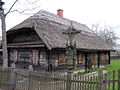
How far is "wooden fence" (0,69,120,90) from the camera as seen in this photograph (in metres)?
5.93

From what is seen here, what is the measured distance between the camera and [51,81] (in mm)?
7258

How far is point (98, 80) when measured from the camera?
19.0ft

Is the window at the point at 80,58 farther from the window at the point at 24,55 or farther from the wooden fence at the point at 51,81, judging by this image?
the wooden fence at the point at 51,81

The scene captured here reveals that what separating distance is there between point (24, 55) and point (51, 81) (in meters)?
9.50

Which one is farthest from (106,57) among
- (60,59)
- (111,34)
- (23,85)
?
(111,34)

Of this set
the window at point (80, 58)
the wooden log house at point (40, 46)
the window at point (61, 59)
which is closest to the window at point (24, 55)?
the wooden log house at point (40, 46)

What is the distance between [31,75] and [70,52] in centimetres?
223

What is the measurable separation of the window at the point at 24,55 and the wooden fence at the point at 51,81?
5.96m

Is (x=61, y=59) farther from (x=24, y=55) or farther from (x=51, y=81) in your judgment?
(x=51, y=81)

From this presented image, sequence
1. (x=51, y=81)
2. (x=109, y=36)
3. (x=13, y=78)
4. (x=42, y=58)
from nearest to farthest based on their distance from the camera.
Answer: (x=51, y=81) < (x=13, y=78) < (x=42, y=58) < (x=109, y=36)

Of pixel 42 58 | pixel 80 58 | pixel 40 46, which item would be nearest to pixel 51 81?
pixel 40 46

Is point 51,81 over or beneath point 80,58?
beneath

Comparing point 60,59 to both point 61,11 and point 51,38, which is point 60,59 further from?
point 61,11

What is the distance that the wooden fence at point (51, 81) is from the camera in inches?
233
